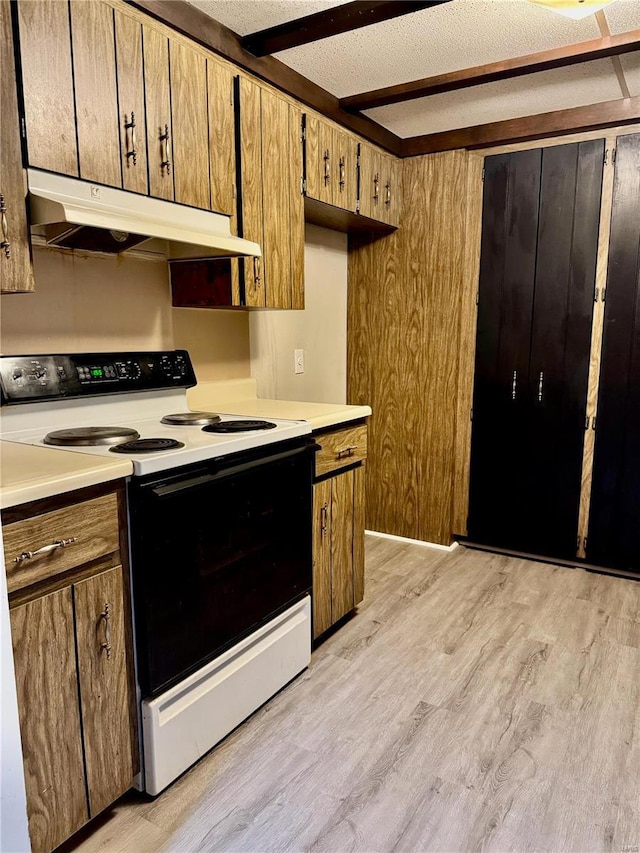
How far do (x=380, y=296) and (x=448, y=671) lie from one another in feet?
6.84

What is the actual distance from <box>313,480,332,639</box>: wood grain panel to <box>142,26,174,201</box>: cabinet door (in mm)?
1150

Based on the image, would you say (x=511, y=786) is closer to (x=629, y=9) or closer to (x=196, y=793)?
(x=196, y=793)

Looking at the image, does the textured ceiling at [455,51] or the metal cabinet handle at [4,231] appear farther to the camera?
the textured ceiling at [455,51]

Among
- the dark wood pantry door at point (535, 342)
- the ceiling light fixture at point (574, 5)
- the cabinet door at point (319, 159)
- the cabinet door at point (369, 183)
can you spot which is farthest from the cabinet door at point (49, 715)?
the dark wood pantry door at point (535, 342)

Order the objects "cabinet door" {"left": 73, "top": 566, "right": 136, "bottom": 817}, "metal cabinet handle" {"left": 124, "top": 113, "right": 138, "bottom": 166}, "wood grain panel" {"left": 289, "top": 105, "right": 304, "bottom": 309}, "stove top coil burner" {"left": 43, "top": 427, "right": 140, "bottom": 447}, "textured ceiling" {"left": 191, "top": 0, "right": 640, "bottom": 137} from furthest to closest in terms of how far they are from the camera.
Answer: "wood grain panel" {"left": 289, "top": 105, "right": 304, "bottom": 309}, "textured ceiling" {"left": 191, "top": 0, "right": 640, "bottom": 137}, "metal cabinet handle" {"left": 124, "top": 113, "right": 138, "bottom": 166}, "stove top coil burner" {"left": 43, "top": 427, "right": 140, "bottom": 447}, "cabinet door" {"left": 73, "top": 566, "right": 136, "bottom": 817}

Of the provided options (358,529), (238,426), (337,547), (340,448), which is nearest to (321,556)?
(337,547)

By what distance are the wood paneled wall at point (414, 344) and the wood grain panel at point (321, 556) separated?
1253 millimetres

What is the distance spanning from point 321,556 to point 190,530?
791mm

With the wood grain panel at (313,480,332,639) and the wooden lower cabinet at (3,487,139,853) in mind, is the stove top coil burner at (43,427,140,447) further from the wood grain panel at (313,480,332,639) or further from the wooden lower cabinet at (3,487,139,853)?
the wood grain panel at (313,480,332,639)

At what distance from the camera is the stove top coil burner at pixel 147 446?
1.49 metres

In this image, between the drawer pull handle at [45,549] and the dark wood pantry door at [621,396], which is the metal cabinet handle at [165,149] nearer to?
the drawer pull handle at [45,549]

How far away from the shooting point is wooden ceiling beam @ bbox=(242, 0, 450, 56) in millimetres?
1801

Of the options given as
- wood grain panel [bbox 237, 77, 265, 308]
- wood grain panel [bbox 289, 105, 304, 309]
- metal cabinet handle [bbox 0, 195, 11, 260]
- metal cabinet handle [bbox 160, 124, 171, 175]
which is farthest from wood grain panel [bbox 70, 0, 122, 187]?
wood grain panel [bbox 289, 105, 304, 309]

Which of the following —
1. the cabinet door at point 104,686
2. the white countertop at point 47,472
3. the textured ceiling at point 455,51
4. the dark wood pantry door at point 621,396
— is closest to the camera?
the white countertop at point 47,472
